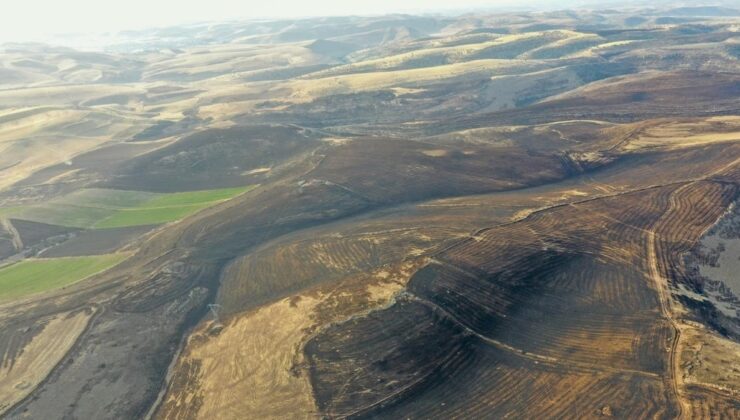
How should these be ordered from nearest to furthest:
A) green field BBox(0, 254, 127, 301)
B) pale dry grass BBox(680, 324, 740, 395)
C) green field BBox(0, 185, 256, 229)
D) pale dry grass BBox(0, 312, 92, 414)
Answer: pale dry grass BBox(680, 324, 740, 395) → pale dry grass BBox(0, 312, 92, 414) → green field BBox(0, 254, 127, 301) → green field BBox(0, 185, 256, 229)

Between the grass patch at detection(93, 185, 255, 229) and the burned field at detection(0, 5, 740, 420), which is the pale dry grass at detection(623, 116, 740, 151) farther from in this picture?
the grass patch at detection(93, 185, 255, 229)

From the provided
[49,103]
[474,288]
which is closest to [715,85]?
[474,288]

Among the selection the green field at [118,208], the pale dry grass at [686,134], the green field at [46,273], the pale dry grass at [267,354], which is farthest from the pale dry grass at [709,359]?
the green field at [118,208]

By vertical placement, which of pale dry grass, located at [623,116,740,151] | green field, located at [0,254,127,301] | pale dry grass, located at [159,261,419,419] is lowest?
green field, located at [0,254,127,301]

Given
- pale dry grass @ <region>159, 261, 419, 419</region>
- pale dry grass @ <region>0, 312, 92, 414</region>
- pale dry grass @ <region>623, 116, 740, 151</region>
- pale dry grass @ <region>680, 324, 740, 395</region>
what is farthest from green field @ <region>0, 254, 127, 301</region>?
pale dry grass @ <region>623, 116, 740, 151</region>

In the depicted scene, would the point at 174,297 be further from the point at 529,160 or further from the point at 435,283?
the point at 529,160

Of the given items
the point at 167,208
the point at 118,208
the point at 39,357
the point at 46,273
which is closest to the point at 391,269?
the point at 39,357
